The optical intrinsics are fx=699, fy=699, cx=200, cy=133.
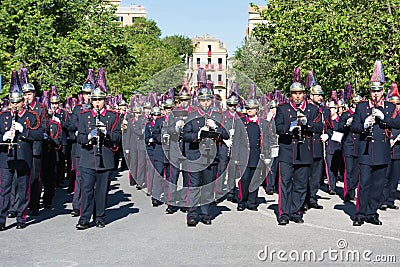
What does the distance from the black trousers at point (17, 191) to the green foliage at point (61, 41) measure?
73.5ft

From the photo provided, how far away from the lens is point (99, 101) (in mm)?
10914

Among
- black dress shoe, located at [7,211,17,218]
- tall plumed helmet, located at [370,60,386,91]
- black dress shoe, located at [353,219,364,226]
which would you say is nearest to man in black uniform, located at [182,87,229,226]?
black dress shoe, located at [353,219,364,226]

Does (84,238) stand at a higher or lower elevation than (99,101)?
lower

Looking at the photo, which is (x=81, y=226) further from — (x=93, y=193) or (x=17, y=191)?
(x=17, y=191)

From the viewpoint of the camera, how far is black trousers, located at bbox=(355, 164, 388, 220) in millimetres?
10945

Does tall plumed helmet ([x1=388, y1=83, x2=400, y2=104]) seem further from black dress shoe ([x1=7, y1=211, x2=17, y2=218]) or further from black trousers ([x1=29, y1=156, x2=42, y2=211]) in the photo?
black dress shoe ([x1=7, y1=211, x2=17, y2=218])

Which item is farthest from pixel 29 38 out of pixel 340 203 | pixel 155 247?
pixel 155 247

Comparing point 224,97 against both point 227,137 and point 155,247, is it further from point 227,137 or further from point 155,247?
point 155,247

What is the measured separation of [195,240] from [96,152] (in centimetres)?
222

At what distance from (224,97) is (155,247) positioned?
243 inches

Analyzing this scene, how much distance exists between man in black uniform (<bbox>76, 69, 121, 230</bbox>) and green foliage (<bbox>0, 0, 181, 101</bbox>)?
22.8m

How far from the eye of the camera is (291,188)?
36.9 feet

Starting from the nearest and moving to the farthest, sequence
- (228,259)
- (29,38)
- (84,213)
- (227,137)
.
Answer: (228,259), (84,213), (227,137), (29,38)

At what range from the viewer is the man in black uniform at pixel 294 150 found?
36.4 feet
